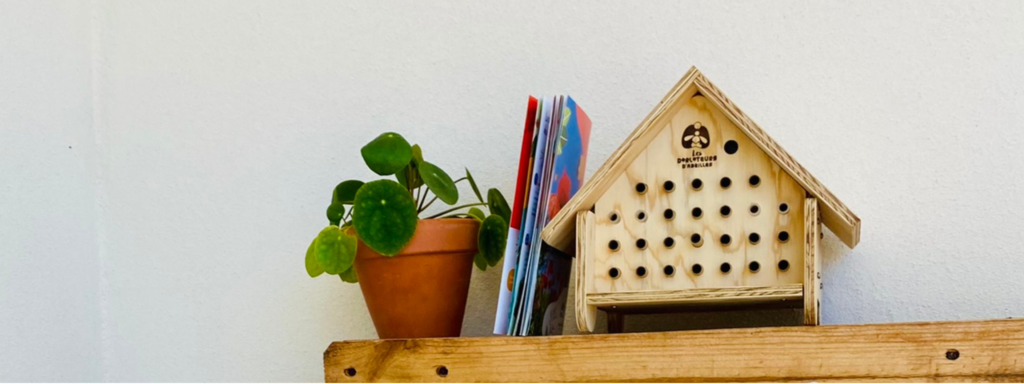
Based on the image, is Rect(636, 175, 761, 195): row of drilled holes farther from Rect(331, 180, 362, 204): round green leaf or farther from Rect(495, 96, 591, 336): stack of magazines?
Rect(331, 180, 362, 204): round green leaf

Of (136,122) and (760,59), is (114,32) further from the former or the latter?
(760,59)

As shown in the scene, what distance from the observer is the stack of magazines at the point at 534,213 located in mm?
1013

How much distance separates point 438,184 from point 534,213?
127 mm

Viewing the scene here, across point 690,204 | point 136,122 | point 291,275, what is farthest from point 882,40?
point 136,122

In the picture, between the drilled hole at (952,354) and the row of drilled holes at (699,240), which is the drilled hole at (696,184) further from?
the drilled hole at (952,354)

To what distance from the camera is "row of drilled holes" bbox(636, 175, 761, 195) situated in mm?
970

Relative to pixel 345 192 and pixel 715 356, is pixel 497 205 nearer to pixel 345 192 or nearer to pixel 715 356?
pixel 345 192

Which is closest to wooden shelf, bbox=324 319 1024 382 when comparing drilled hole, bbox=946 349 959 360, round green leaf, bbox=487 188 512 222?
drilled hole, bbox=946 349 959 360

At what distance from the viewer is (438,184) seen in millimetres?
1091

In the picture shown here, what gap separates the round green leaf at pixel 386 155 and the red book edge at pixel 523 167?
13 centimetres

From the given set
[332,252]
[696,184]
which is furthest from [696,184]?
[332,252]

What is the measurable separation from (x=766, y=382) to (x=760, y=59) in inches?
17.9

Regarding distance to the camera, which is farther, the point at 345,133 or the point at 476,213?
the point at 345,133

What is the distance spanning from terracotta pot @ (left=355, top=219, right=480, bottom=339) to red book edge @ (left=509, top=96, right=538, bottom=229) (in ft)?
0.32
